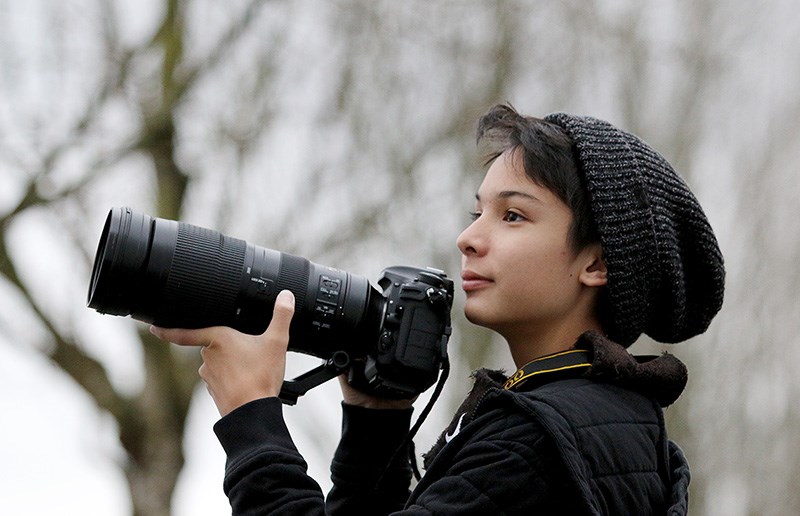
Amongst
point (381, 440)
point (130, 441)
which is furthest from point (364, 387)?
point (130, 441)

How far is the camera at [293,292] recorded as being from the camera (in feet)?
5.92

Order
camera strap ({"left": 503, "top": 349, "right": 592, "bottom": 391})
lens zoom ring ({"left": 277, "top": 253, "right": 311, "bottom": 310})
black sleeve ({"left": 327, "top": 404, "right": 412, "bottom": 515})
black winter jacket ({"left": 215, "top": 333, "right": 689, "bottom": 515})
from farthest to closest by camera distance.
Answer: black sleeve ({"left": 327, "top": 404, "right": 412, "bottom": 515})
lens zoom ring ({"left": 277, "top": 253, "right": 311, "bottom": 310})
camera strap ({"left": 503, "top": 349, "right": 592, "bottom": 391})
black winter jacket ({"left": 215, "top": 333, "right": 689, "bottom": 515})

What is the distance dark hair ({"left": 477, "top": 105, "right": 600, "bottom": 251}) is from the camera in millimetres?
1792

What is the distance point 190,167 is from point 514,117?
4.45 meters

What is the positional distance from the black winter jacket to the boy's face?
0.09 m

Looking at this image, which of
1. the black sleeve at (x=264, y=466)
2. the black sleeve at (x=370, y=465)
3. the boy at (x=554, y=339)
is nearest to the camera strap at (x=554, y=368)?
the boy at (x=554, y=339)

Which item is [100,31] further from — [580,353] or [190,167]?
[580,353]

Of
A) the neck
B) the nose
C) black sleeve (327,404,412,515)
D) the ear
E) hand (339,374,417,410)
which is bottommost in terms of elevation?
black sleeve (327,404,412,515)

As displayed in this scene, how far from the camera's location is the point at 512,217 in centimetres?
182

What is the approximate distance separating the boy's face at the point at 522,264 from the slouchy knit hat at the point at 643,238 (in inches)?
2.6

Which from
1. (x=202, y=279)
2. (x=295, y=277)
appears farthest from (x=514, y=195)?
(x=202, y=279)

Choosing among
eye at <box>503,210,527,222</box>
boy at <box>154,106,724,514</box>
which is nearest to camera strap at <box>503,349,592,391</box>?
boy at <box>154,106,724,514</box>

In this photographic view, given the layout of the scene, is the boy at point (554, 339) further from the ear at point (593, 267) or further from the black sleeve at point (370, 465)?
the black sleeve at point (370, 465)

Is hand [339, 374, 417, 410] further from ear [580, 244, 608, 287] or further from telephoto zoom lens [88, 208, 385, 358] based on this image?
ear [580, 244, 608, 287]
